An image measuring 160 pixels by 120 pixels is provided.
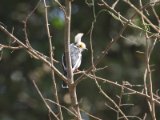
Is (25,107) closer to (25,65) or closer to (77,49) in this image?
(25,65)

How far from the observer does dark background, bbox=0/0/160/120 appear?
10180 mm

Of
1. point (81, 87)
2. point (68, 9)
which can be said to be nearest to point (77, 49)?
point (68, 9)

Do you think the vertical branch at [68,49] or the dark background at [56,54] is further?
the dark background at [56,54]

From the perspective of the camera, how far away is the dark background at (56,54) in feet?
33.4

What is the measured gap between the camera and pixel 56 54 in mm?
9844

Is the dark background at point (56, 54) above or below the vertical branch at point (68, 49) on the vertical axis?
below

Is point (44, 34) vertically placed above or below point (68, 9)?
below

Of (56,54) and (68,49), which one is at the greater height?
(68,49)

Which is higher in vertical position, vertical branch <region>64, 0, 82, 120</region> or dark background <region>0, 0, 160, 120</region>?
vertical branch <region>64, 0, 82, 120</region>

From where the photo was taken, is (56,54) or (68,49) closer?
(68,49)

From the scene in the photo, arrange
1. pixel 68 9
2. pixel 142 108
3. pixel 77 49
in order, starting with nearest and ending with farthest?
pixel 68 9 → pixel 77 49 → pixel 142 108

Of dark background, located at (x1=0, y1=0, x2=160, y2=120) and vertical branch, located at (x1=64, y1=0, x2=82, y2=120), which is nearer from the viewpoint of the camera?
vertical branch, located at (x1=64, y1=0, x2=82, y2=120)

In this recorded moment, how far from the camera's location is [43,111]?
35.2ft

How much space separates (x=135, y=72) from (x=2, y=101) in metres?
1.86
